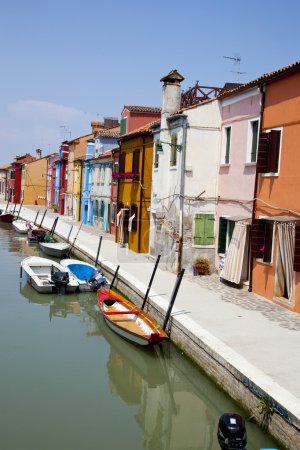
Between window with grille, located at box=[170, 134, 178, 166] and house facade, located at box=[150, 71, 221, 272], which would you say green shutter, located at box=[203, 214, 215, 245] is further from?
window with grille, located at box=[170, 134, 178, 166]

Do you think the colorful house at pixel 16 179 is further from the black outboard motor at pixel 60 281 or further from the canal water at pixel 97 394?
the canal water at pixel 97 394

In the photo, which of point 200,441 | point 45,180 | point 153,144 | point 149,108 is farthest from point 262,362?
point 45,180

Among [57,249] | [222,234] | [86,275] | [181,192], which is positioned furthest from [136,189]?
[222,234]

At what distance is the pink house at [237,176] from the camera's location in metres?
16.7

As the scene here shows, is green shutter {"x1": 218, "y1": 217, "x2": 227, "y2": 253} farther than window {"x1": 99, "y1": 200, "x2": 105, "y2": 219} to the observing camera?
No

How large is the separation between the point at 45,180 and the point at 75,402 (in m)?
60.6

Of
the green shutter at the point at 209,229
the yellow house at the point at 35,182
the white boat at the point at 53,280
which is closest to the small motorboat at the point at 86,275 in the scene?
the white boat at the point at 53,280

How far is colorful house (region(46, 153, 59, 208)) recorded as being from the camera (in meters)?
62.8

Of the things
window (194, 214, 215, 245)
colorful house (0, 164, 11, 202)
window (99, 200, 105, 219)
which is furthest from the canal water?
colorful house (0, 164, 11, 202)

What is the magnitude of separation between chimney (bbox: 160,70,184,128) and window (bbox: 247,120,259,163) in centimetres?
505

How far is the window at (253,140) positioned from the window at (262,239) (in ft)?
7.93

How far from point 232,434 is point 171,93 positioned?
1755 cm

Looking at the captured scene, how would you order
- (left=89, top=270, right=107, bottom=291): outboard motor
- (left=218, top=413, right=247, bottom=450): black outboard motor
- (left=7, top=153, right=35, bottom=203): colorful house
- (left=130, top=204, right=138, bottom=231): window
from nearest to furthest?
(left=218, top=413, right=247, bottom=450): black outboard motor → (left=89, top=270, right=107, bottom=291): outboard motor → (left=130, top=204, right=138, bottom=231): window → (left=7, top=153, right=35, bottom=203): colorful house

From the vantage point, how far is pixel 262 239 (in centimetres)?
1580
